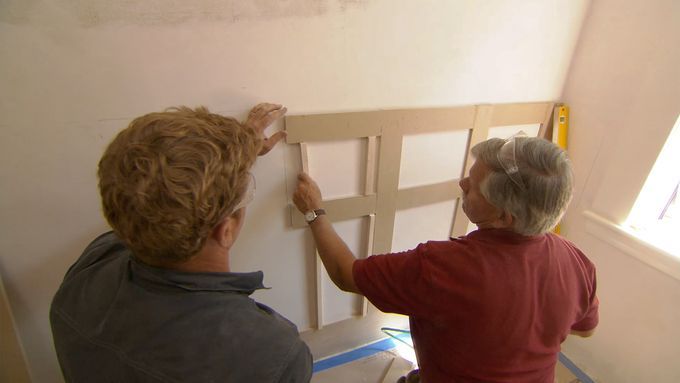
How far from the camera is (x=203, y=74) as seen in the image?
1.03 metres

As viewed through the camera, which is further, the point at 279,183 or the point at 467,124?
the point at 467,124

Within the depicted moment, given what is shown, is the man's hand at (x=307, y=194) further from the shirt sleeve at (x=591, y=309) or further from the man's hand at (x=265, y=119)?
the shirt sleeve at (x=591, y=309)

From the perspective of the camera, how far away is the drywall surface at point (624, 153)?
1254 millimetres

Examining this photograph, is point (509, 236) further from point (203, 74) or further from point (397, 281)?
point (203, 74)

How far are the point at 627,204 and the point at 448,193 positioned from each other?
0.77 metres

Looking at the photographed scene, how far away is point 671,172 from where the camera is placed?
1305 millimetres

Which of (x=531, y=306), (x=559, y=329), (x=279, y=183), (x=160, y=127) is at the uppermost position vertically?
(x=160, y=127)

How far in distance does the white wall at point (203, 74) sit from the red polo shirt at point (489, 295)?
612mm

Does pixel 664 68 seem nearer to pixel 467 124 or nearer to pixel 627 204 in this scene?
pixel 627 204

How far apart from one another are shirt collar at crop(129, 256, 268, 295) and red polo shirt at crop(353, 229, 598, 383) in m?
0.46

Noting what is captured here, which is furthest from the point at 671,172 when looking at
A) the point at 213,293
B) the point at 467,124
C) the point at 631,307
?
the point at 213,293

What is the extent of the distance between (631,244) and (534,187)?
996 mm

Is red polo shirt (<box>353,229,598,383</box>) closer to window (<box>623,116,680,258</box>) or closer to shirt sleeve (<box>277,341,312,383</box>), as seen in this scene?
shirt sleeve (<box>277,341,312,383</box>)

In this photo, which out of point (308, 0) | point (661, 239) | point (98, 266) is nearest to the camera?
point (98, 266)
